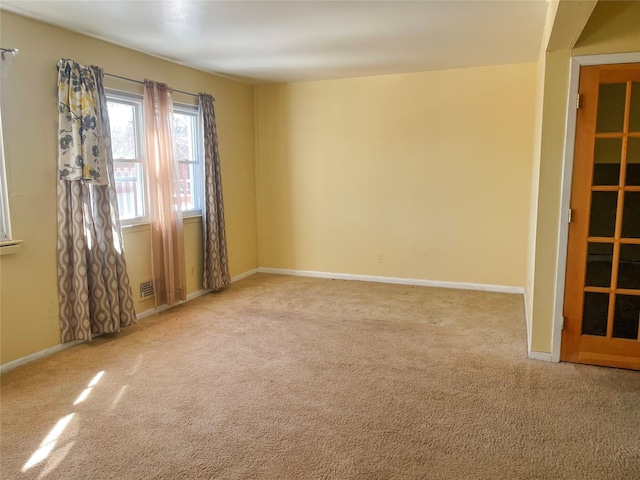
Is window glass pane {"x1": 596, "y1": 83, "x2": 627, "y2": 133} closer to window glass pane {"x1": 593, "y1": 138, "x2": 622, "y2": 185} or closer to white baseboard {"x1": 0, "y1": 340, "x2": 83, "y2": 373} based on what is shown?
window glass pane {"x1": 593, "y1": 138, "x2": 622, "y2": 185}

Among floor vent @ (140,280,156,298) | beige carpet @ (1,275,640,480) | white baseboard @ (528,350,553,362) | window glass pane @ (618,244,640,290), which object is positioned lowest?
beige carpet @ (1,275,640,480)

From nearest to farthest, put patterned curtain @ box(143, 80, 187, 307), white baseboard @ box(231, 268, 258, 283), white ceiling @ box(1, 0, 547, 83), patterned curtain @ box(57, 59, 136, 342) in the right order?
white ceiling @ box(1, 0, 547, 83) < patterned curtain @ box(57, 59, 136, 342) < patterned curtain @ box(143, 80, 187, 307) < white baseboard @ box(231, 268, 258, 283)

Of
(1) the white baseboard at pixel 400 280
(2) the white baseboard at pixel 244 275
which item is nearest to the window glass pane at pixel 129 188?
(2) the white baseboard at pixel 244 275

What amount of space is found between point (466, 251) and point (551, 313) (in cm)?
202

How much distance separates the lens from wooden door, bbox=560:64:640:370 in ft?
9.73

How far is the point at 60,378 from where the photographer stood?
9.99 ft

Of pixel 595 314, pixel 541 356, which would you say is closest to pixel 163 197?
pixel 541 356

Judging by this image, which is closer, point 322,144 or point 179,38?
point 179,38

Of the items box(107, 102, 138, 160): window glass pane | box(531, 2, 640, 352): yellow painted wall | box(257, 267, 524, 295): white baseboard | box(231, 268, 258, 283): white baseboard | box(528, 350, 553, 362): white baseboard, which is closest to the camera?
box(531, 2, 640, 352): yellow painted wall

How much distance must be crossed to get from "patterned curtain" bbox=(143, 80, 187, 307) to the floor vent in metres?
0.05

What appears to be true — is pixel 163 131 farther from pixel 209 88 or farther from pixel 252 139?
pixel 252 139

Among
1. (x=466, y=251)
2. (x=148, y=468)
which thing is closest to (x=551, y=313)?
(x=466, y=251)

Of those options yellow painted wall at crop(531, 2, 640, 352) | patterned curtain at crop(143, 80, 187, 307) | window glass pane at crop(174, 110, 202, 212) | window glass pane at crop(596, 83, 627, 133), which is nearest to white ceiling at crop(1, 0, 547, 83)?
yellow painted wall at crop(531, 2, 640, 352)

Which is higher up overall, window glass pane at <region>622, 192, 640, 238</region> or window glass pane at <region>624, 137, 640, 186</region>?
window glass pane at <region>624, 137, 640, 186</region>
